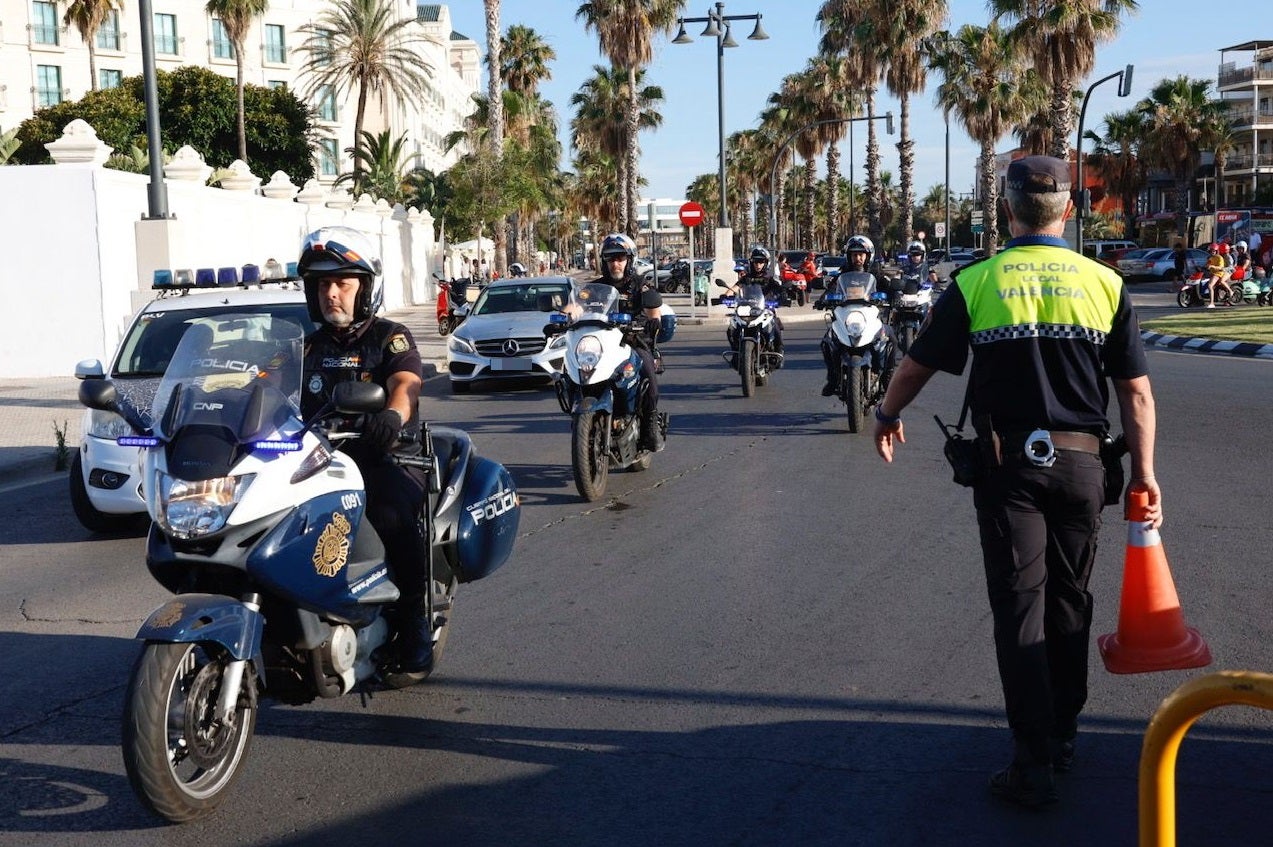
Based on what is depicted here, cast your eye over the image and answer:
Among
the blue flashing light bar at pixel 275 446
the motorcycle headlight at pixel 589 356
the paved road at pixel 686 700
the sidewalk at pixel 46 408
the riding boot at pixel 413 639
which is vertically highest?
the blue flashing light bar at pixel 275 446

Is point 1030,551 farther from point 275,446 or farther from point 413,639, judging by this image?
point 275,446

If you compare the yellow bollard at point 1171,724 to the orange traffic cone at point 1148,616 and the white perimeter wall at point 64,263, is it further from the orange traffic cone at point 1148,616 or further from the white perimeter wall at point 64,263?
the white perimeter wall at point 64,263

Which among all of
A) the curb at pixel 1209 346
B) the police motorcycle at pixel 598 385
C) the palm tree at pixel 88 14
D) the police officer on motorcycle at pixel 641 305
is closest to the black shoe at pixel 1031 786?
the police motorcycle at pixel 598 385

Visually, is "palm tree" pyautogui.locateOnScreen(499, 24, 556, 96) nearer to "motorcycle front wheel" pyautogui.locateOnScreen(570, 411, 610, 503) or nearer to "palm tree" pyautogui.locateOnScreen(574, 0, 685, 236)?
"palm tree" pyautogui.locateOnScreen(574, 0, 685, 236)

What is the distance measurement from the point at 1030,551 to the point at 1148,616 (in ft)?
1.49

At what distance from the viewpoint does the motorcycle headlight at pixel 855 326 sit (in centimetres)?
1302

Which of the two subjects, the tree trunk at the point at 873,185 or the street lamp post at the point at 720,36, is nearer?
the street lamp post at the point at 720,36

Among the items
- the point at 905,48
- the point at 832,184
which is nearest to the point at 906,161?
the point at 905,48

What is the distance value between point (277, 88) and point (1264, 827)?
64.0 meters

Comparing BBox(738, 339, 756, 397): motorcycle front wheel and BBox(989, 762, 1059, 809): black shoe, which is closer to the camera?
BBox(989, 762, 1059, 809): black shoe

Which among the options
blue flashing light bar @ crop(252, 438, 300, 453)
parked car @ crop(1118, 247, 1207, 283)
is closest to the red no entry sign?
parked car @ crop(1118, 247, 1207, 283)

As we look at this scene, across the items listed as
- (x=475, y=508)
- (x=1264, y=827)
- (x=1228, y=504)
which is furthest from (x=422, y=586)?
(x=1228, y=504)

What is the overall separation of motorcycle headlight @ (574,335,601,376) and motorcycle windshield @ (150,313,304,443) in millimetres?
4969

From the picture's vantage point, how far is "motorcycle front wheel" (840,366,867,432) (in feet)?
42.5
